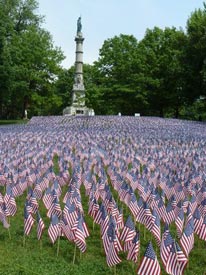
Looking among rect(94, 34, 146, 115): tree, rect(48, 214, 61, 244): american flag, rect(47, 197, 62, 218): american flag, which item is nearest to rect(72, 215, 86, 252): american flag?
rect(48, 214, 61, 244): american flag

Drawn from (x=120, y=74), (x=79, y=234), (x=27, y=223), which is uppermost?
(x=120, y=74)

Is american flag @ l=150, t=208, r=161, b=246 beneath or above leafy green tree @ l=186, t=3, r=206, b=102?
beneath

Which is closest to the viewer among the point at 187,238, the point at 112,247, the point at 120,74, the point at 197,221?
the point at 112,247

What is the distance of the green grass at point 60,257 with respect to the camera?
9.76 metres

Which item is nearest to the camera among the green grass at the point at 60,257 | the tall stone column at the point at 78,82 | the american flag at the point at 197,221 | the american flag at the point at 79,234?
the green grass at the point at 60,257

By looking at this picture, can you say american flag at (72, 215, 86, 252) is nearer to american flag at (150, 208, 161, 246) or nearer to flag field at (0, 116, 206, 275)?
flag field at (0, 116, 206, 275)

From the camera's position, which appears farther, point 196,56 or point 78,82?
point 78,82

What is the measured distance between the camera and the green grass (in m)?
9.76

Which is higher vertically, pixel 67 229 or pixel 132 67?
pixel 132 67

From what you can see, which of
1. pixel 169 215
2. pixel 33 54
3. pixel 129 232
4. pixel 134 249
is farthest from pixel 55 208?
pixel 33 54

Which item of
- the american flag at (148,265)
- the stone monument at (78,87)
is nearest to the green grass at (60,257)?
the american flag at (148,265)

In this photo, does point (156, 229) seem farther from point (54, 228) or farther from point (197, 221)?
point (54, 228)

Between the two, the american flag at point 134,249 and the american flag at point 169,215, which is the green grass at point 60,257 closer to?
the american flag at point 134,249

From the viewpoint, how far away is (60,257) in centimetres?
1062
